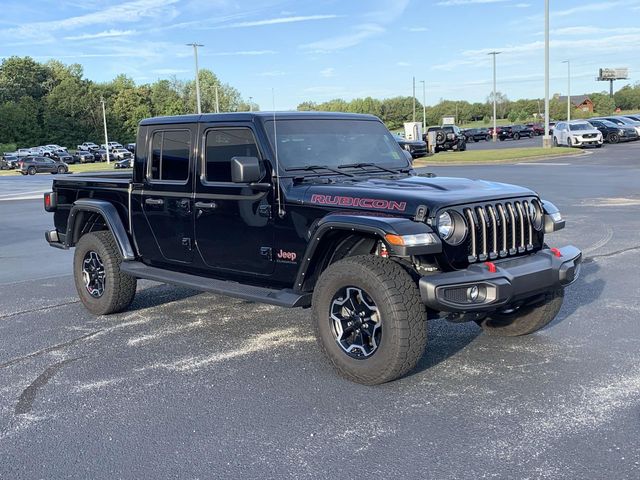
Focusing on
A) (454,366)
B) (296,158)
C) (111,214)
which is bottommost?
(454,366)

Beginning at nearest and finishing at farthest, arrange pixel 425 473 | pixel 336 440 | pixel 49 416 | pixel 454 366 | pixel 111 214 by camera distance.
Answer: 1. pixel 425 473
2. pixel 336 440
3. pixel 49 416
4. pixel 454 366
5. pixel 111 214

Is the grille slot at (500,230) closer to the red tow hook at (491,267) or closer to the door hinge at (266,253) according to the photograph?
the red tow hook at (491,267)

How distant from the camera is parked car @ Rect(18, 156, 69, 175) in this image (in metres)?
47.9

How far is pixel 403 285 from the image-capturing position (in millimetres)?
4438

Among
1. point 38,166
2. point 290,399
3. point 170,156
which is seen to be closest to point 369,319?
point 290,399

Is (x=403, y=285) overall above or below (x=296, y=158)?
below

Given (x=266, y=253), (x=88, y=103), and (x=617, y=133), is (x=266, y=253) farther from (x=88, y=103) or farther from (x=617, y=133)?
(x=88, y=103)

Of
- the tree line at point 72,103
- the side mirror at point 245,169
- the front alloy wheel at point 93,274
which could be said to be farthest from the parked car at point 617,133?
the tree line at point 72,103

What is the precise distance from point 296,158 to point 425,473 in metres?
2.88

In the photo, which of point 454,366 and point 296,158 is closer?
point 454,366

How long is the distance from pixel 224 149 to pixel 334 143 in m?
0.94

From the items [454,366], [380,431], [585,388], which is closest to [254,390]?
[380,431]

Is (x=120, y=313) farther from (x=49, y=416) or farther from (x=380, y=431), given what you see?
(x=380, y=431)

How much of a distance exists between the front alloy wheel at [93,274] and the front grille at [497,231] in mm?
3847
